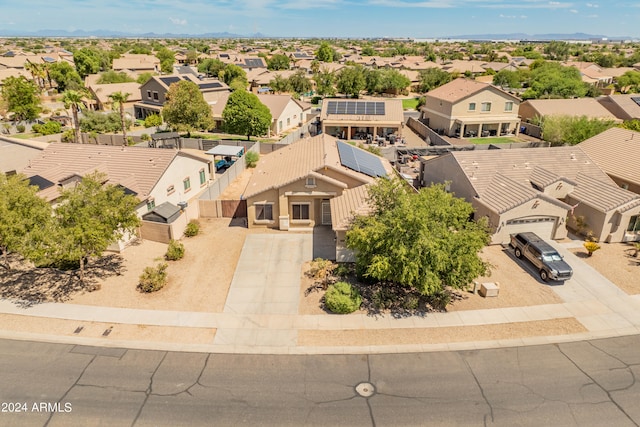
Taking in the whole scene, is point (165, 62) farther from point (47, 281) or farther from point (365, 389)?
point (365, 389)

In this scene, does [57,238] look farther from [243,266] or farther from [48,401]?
[243,266]

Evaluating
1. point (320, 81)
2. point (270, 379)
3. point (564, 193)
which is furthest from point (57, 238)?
point (320, 81)

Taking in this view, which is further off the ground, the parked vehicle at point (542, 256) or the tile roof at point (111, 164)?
the tile roof at point (111, 164)

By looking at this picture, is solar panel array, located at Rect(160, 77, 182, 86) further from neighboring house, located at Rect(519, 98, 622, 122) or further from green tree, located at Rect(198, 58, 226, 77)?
neighboring house, located at Rect(519, 98, 622, 122)

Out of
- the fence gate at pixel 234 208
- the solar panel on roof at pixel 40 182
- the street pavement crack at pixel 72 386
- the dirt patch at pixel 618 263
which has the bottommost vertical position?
the street pavement crack at pixel 72 386

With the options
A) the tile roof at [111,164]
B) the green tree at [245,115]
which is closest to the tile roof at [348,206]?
the tile roof at [111,164]

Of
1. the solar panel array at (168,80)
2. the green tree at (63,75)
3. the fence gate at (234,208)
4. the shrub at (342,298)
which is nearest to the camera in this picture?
the shrub at (342,298)

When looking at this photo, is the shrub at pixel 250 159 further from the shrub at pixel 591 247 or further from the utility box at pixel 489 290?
the shrub at pixel 591 247

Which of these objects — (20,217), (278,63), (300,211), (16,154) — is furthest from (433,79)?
(20,217)
